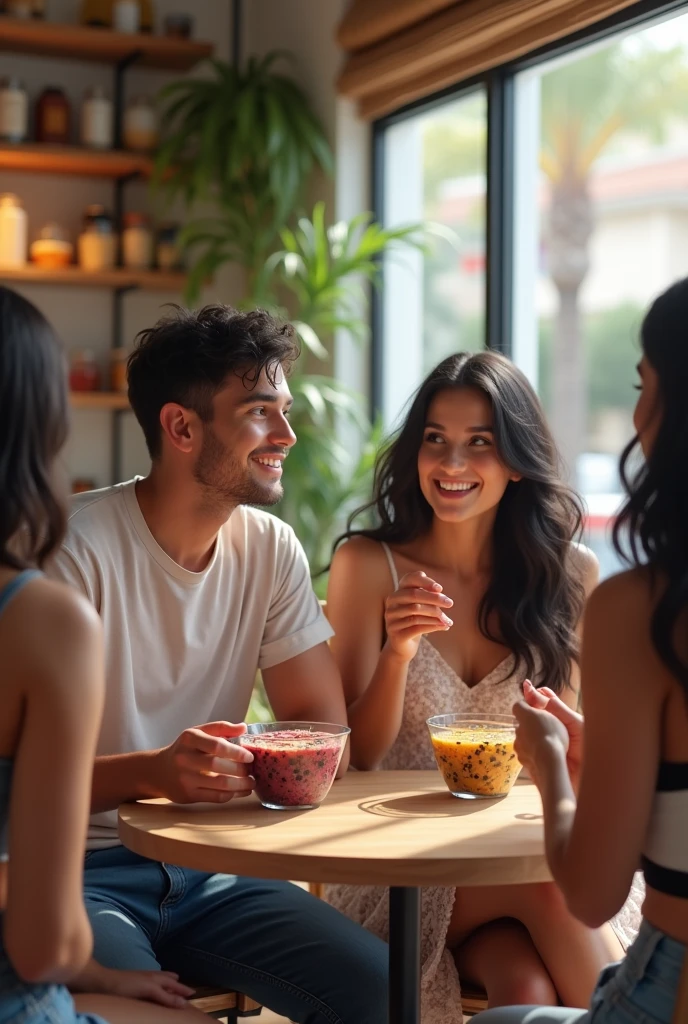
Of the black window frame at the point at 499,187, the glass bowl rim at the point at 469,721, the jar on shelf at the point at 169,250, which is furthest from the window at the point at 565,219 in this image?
the glass bowl rim at the point at 469,721

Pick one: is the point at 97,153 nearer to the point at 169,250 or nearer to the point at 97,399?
the point at 169,250

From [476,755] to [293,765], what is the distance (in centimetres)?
24

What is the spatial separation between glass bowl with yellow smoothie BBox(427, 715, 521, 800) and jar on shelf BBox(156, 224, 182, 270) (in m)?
3.06

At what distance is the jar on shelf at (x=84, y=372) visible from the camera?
4441 mm

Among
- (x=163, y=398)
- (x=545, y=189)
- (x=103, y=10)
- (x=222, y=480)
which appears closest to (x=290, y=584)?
(x=222, y=480)

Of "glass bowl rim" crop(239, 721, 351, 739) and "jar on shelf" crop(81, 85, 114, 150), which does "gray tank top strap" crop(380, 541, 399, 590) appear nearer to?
"glass bowl rim" crop(239, 721, 351, 739)

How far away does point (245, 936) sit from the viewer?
1.82 m

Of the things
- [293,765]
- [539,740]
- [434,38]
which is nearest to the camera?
[539,740]

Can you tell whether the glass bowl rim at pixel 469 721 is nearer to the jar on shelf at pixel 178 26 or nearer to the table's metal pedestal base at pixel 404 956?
the table's metal pedestal base at pixel 404 956

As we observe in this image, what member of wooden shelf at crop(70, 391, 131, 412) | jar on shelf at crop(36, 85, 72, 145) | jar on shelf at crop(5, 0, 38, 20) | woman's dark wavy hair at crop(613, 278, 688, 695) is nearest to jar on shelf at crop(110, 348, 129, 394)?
wooden shelf at crop(70, 391, 131, 412)

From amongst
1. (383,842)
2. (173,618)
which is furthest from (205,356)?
(383,842)

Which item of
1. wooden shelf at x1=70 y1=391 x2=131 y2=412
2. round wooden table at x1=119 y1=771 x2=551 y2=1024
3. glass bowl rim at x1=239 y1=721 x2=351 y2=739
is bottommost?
round wooden table at x1=119 y1=771 x2=551 y2=1024

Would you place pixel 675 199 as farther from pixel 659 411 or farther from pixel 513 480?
pixel 659 411

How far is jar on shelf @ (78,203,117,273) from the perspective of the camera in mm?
4406
